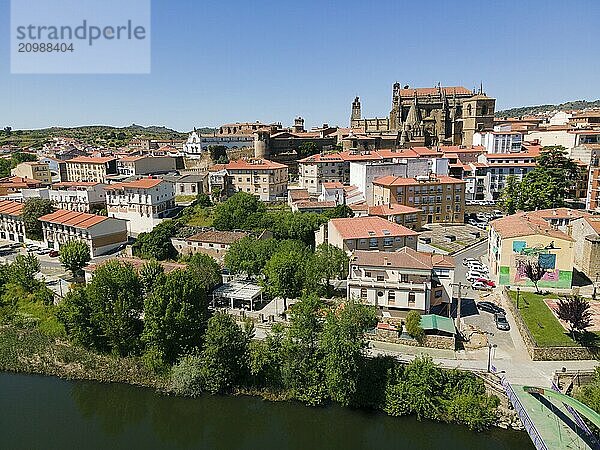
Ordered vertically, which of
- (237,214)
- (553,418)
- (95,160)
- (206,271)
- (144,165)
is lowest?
(553,418)

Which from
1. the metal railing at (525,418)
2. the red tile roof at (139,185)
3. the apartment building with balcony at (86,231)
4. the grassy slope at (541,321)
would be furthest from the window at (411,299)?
the red tile roof at (139,185)

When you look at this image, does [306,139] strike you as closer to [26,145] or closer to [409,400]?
[409,400]

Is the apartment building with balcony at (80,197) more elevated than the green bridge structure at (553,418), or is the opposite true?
the apartment building with balcony at (80,197)

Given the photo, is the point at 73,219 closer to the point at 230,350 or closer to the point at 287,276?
the point at 287,276

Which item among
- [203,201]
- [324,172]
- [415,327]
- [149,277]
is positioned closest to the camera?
[415,327]

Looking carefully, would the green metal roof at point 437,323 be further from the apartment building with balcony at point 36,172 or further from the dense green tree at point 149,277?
the apartment building with balcony at point 36,172

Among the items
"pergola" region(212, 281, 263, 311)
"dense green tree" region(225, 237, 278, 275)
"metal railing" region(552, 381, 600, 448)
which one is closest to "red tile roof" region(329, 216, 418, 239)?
"dense green tree" region(225, 237, 278, 275)

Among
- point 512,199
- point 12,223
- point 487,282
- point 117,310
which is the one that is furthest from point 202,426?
point 12,223
